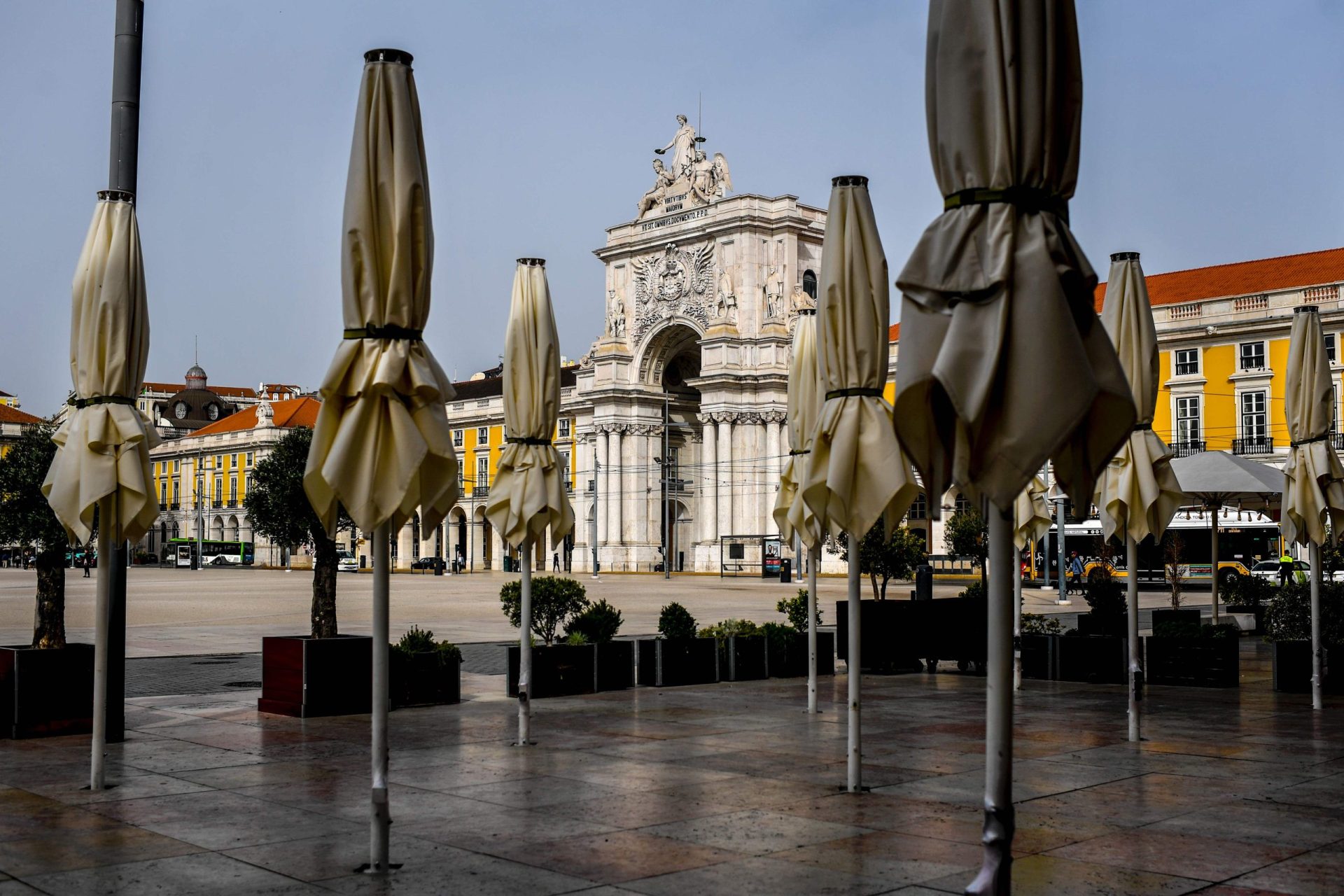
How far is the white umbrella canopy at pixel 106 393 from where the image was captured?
762cm

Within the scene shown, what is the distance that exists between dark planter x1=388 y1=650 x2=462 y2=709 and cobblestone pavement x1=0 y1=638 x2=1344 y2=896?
309 mm

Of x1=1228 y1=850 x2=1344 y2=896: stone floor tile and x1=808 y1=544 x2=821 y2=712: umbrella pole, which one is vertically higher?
x1=808 y1=544 x2=821 y2=712: umbrella pole

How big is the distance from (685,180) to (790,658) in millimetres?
61693

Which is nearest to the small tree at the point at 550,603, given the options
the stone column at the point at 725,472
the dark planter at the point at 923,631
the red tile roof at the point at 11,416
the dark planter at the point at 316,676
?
the dark planter at the point at 316,676

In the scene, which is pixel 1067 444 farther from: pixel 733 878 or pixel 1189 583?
pixel 1189 583

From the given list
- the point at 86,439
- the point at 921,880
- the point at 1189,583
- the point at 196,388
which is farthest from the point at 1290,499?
the point at 196,388

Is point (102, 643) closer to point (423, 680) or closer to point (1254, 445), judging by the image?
point (423, 680)

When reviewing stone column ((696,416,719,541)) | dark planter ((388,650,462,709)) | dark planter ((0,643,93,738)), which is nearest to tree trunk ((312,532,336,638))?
dark planter ((388,650,462,709))

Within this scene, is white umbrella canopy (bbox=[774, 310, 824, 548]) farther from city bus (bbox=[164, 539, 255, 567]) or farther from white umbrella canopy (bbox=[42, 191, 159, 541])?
city bus (bbox=[164, 539, 255, 567])

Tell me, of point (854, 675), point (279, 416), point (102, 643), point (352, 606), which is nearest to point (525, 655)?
point (854, 675)

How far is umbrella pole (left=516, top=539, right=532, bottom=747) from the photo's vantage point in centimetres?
909

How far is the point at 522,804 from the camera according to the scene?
6.87m

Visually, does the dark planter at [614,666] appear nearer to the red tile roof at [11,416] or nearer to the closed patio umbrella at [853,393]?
the closed patio umbrella at [853,393]

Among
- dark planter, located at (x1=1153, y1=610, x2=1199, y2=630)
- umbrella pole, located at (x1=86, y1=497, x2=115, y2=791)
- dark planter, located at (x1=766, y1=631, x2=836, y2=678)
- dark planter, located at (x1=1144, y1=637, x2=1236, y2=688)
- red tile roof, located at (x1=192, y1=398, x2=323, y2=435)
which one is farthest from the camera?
red tile roof, located at (x1=192, y1=398, x2=323, y2=435)
